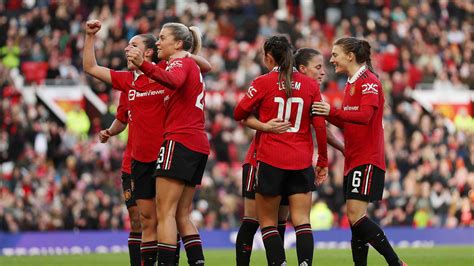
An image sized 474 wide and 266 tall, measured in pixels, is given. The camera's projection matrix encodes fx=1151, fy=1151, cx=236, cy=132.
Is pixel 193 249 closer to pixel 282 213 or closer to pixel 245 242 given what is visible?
pixel 245 242

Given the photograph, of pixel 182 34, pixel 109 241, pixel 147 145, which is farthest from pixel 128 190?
pixel 109 241

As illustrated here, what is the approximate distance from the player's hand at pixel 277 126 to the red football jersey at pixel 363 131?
81 cm

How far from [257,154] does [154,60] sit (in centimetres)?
171

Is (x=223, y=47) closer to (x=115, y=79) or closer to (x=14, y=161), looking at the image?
(x=14, y=161)

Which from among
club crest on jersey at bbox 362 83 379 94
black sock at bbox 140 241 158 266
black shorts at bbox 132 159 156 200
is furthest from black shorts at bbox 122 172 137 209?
club crest on jersey at bbox 362 83 379 94

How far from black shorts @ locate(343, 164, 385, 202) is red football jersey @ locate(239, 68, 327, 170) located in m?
0.65

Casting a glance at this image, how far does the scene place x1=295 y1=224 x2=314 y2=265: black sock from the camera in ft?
36.8

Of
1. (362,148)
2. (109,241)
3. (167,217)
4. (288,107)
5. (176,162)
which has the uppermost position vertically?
(288,107)

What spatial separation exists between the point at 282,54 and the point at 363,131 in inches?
48.7

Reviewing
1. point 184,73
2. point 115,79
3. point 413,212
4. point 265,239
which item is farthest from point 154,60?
point 413,212

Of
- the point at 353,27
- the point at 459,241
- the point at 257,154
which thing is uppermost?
the point at 353,27

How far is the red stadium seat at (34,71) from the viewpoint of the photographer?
26.4 metres

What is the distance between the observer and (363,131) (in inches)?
470

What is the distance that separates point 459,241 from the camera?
25.0 m
